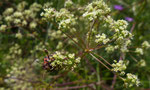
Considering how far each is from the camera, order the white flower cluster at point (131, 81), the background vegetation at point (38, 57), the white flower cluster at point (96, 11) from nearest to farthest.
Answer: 1. the white flower cluster at point (131, 81)
2. the white flower cluster at point (96, 11)
3. the background vegetation at point (38, 57)

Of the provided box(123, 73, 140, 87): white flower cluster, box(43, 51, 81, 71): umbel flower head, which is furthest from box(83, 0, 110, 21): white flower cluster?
box(123, 73, 140, 87): white flower cluster

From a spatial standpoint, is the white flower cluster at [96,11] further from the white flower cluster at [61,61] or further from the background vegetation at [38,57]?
the background vegetation at [38,57]

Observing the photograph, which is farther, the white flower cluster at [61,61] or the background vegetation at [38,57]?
the background vegetation at [38,57]

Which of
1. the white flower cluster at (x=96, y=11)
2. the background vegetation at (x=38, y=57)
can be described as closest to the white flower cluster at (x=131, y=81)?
the white flower cluster at (x=96, y=11)

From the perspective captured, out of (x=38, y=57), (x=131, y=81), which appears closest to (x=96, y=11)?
(x=131, y=81)

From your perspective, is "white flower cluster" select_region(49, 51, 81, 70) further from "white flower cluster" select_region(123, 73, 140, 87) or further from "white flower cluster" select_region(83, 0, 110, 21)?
"white flower cluster" select_region(123, 73, 140, 87)

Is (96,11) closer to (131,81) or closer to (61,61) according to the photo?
(61,61)

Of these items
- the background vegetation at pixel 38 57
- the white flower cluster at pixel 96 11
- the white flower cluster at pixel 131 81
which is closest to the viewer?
the white flower cluster at pixel 131 81

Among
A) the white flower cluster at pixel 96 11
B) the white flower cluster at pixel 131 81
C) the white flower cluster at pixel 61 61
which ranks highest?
the white flower cluster at pixel 96 11

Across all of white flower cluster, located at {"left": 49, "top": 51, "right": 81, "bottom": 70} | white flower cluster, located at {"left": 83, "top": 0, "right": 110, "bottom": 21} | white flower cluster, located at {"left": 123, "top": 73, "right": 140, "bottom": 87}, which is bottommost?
white flower cluster, located at {"left": 123, "top": 73, "right": 140, "bottom": 87}

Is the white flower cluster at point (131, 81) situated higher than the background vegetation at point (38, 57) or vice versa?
the background vegetation at point (38, 57)
